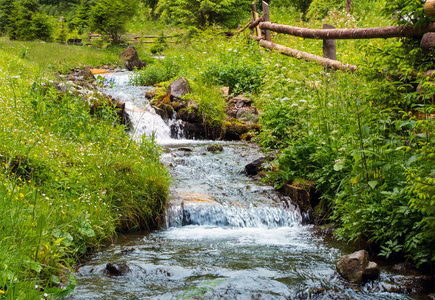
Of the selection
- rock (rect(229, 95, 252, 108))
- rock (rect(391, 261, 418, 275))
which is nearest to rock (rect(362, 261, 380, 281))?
rock (rect(391, 261, 418, 275))

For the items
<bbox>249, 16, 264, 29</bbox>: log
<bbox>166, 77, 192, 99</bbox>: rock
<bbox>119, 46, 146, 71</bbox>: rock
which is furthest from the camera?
<bbox>119, 46, 146, 71</bbox>: rock

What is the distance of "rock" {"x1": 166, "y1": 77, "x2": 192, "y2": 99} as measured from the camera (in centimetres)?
1130

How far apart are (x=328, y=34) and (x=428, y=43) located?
13.1ft

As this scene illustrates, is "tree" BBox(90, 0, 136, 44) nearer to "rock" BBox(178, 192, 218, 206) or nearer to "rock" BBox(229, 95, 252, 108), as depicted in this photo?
"rock" BBox(229, 95, 252, 108)

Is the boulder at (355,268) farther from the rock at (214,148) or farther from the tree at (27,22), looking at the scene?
the tree at (27,22)

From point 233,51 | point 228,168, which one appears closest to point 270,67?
point 233,51

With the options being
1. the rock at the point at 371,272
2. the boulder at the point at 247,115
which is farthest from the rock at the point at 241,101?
the rock at the point at 371,272

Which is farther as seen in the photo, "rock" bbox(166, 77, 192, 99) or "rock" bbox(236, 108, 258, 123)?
"rock" bbox(166, 77, 192, 99)

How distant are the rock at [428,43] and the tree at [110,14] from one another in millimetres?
21320

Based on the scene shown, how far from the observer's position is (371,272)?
3.48 meters

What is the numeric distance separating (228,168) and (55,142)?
3.26 metres

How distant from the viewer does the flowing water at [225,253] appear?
3.36 metres

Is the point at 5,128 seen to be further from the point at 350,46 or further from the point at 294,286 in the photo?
the point at 350,46

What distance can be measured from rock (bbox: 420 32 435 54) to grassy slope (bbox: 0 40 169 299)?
3.69m
